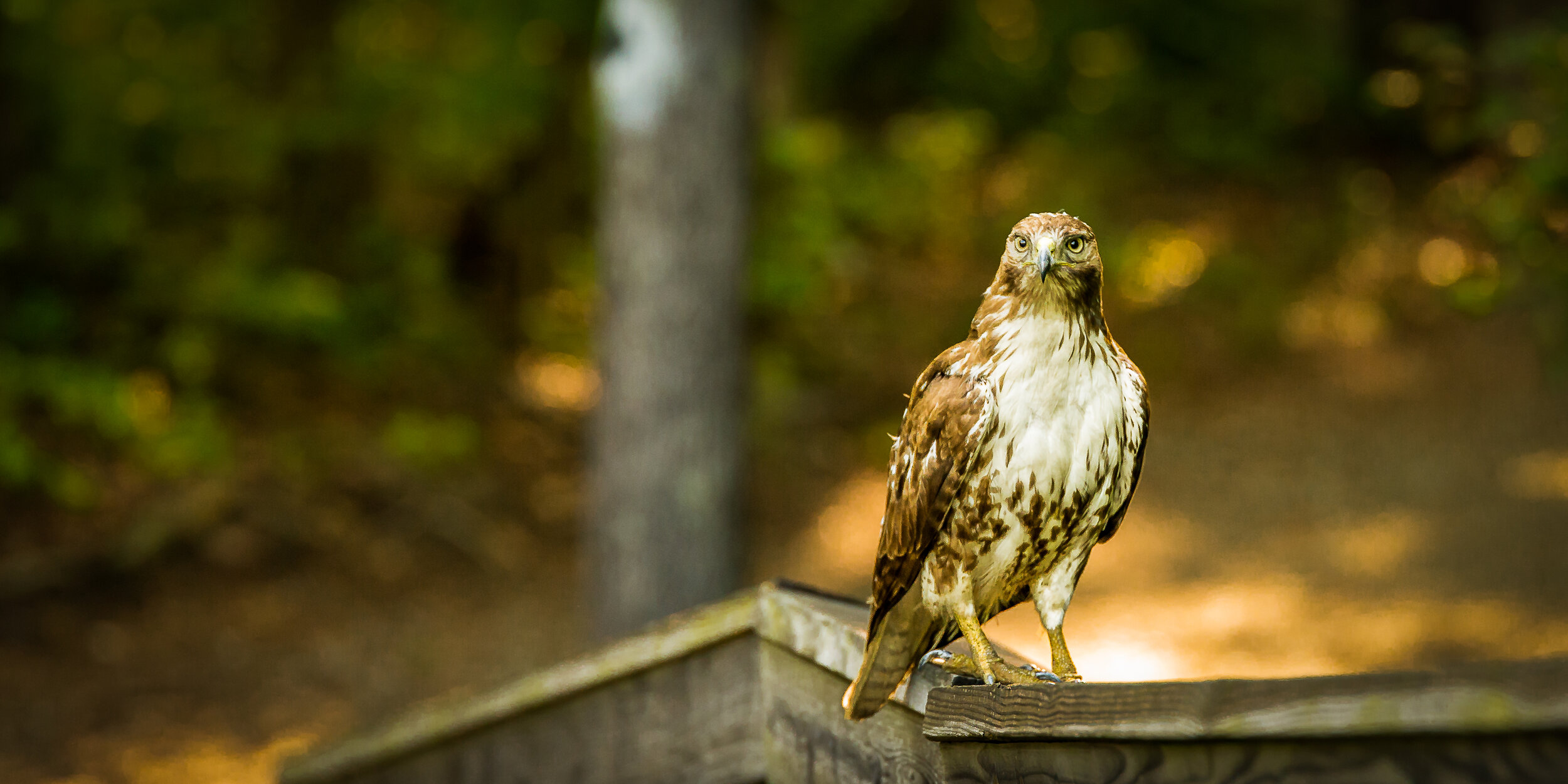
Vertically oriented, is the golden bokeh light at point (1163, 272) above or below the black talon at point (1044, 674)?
above

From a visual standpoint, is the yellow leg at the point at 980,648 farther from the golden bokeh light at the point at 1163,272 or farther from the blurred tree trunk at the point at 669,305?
the golden bokeh light at the point at 1163,272

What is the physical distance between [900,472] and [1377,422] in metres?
9.57

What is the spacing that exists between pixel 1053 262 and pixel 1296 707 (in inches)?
28.4

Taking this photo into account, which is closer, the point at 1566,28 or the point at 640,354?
the point at 1566,28

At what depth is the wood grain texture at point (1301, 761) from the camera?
1.02 m

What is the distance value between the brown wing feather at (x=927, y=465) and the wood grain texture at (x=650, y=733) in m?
0.48

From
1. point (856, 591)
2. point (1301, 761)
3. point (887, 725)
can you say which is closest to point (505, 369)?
point (856, 591)

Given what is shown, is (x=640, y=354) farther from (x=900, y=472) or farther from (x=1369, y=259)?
(x=1369, y=259)

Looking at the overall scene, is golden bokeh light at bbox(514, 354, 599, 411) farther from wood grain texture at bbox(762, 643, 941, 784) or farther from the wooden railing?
wood grain texture at bbox(762, 643, 941, 784)

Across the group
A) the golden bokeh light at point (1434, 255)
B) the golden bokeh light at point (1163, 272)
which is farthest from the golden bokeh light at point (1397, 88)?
the golden bokeh light at point (1163, 272)

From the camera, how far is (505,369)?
987 centimetres

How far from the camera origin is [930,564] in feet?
6.35

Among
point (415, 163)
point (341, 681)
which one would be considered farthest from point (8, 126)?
point (341, 681)

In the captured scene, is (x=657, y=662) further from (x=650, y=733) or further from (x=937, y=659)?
(x=937, y=659)
